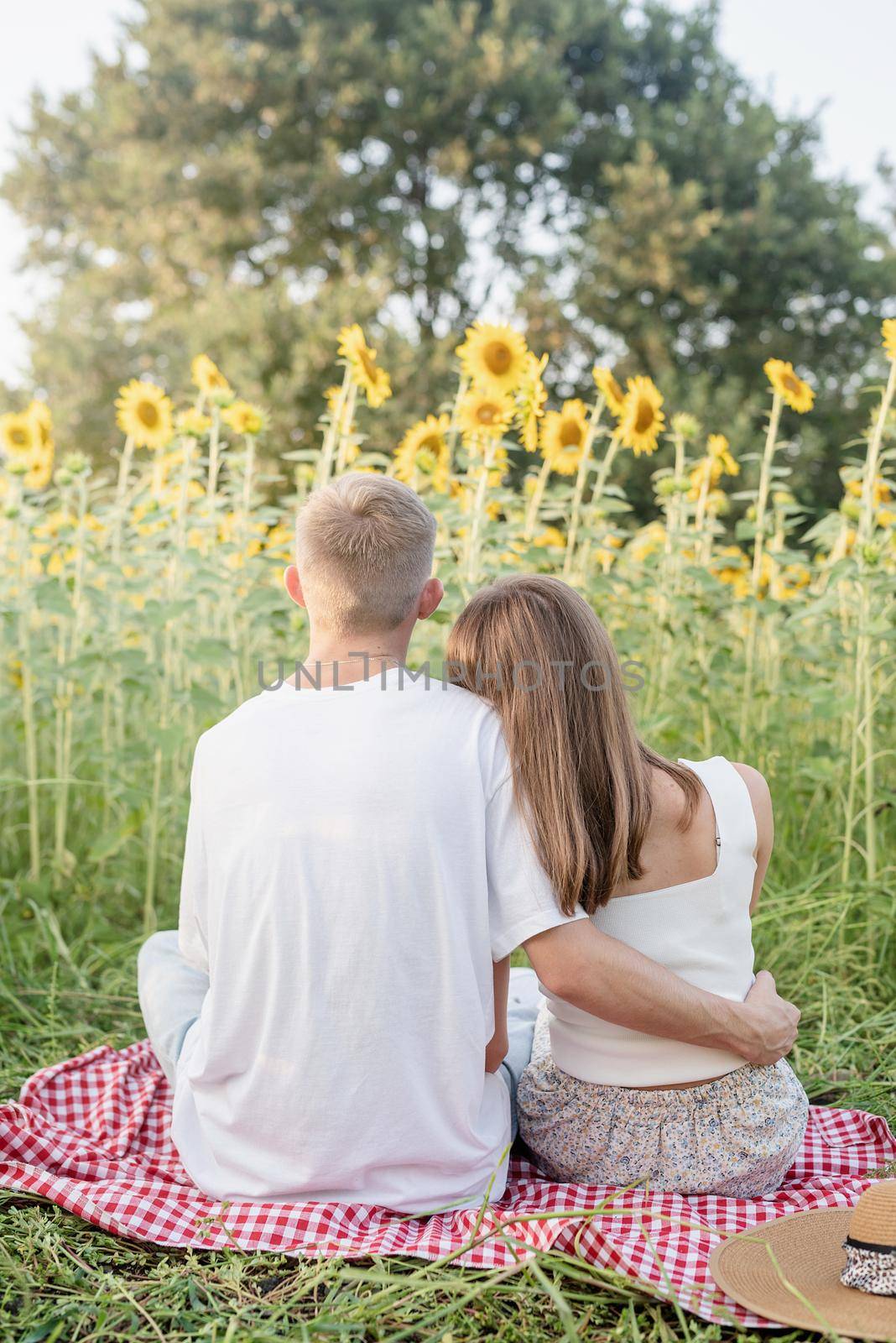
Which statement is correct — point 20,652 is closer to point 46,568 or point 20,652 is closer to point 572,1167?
point 46,568

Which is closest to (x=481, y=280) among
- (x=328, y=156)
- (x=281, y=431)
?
(x=328, y=156)

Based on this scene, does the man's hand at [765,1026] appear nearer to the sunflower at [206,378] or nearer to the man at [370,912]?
the man at [370,912]

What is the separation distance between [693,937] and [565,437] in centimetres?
268

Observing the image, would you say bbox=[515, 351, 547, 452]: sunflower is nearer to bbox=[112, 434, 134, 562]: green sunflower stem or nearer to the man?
bbox=[112, 434, 134, 562]: green sunflower stem

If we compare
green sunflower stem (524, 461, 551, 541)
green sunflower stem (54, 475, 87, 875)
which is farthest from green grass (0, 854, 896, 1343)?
green sunflower stem (524, 461, 551, 541)

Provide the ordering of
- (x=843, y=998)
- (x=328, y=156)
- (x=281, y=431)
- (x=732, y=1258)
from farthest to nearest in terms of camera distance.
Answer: (x=328, y=156), (x=281, y=431), (x=843, y=998), (x=732, y=1258)

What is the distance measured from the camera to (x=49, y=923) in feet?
10.5

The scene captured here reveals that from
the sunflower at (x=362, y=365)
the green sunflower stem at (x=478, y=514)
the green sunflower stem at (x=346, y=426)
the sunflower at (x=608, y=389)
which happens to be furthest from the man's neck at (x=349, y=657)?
the sunflower at (x=608, y=389)

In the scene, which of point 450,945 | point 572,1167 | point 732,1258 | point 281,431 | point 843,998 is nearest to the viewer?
point 732,1258

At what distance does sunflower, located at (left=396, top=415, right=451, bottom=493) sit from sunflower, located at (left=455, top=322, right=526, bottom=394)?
0.29 meters

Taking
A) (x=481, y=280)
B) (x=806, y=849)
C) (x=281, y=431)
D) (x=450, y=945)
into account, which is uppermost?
(x=481, y=280)

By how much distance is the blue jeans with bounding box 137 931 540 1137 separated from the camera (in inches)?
83.7

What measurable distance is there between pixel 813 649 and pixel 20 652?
235 centimetres

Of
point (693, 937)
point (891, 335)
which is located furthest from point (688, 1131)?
point (891, 335)
